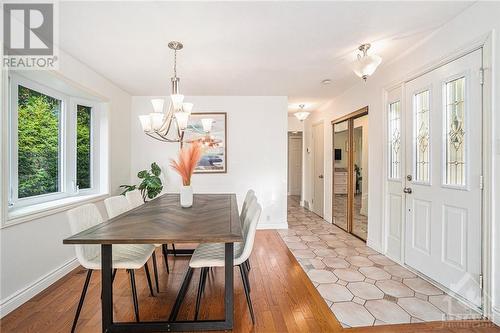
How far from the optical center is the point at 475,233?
205cm

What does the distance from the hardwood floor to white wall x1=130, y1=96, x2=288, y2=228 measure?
194 centimetres

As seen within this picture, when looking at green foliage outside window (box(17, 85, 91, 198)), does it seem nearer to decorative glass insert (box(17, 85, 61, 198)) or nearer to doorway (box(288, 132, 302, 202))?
decorative glass insert (box(17, 85, 61, 198))

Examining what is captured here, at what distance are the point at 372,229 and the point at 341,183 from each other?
143 centimetres

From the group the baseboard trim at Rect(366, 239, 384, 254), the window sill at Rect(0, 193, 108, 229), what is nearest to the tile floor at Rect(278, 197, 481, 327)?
the baseboard trim at Rect(366, 239, 384, 254)

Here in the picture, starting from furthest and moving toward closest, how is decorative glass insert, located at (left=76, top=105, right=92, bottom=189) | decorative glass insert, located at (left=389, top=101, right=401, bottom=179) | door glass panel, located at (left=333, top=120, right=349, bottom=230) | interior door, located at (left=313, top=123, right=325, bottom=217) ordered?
interior door, located at (left=313, top=123, right=325, bottom=217) → door glass panel, located at (left=333, top=120, right=349, bottom=230) → decorative glass insert, located at (left=76, top=105, right=92, bottom=189) → decorative glass insert, located at (left=389, top=101, right=401, bottom=179)

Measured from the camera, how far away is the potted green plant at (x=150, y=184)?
414cm

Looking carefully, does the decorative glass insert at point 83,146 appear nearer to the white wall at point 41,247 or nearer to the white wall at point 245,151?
the white wall at point 41,247

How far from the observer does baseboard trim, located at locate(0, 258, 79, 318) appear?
2060 mm

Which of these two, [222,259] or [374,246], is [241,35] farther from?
[374,246]

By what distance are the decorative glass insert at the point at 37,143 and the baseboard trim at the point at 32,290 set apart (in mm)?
876

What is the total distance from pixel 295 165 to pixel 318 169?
2838 mm

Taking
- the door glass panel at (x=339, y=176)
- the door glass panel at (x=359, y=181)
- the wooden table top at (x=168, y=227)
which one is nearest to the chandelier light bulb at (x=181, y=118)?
the wooden table top at (x=168, y=227)

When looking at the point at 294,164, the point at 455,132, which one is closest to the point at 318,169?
the point at 294,164

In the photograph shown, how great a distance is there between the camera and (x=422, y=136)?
2705mm
